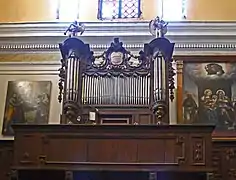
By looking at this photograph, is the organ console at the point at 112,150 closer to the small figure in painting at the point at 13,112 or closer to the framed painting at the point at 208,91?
the framed painting at the point at 208,91

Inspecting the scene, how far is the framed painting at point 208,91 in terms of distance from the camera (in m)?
13.1

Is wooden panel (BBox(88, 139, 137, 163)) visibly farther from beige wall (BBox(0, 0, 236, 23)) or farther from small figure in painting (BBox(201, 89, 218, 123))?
beige wall (BBox(0, 0, 236, 23))

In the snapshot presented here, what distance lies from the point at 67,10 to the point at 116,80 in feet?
10.8

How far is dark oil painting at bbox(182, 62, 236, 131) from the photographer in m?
13.1

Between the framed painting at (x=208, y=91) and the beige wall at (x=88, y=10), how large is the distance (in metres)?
1.15

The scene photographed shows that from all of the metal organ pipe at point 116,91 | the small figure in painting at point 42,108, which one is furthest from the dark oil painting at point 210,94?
the small figure in painting at point 42,108

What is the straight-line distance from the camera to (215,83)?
13.4 meters

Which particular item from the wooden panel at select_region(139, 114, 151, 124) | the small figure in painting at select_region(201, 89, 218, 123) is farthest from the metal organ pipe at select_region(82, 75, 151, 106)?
the small figure in painting at select_region(201, 89, 218, 123)

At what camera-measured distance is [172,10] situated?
46.4ft

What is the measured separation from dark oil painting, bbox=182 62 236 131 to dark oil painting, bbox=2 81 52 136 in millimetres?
3228

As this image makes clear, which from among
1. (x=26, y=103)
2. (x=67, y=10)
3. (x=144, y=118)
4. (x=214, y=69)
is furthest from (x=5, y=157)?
(x=214, y=69)

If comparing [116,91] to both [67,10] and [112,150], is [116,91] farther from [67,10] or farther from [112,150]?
[67,10]

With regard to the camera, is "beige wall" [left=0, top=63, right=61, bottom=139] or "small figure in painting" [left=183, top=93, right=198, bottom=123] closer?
"small figure in painting" [left=183, top=93, right=198, bottom=123]

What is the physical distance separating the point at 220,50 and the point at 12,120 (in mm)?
5140
